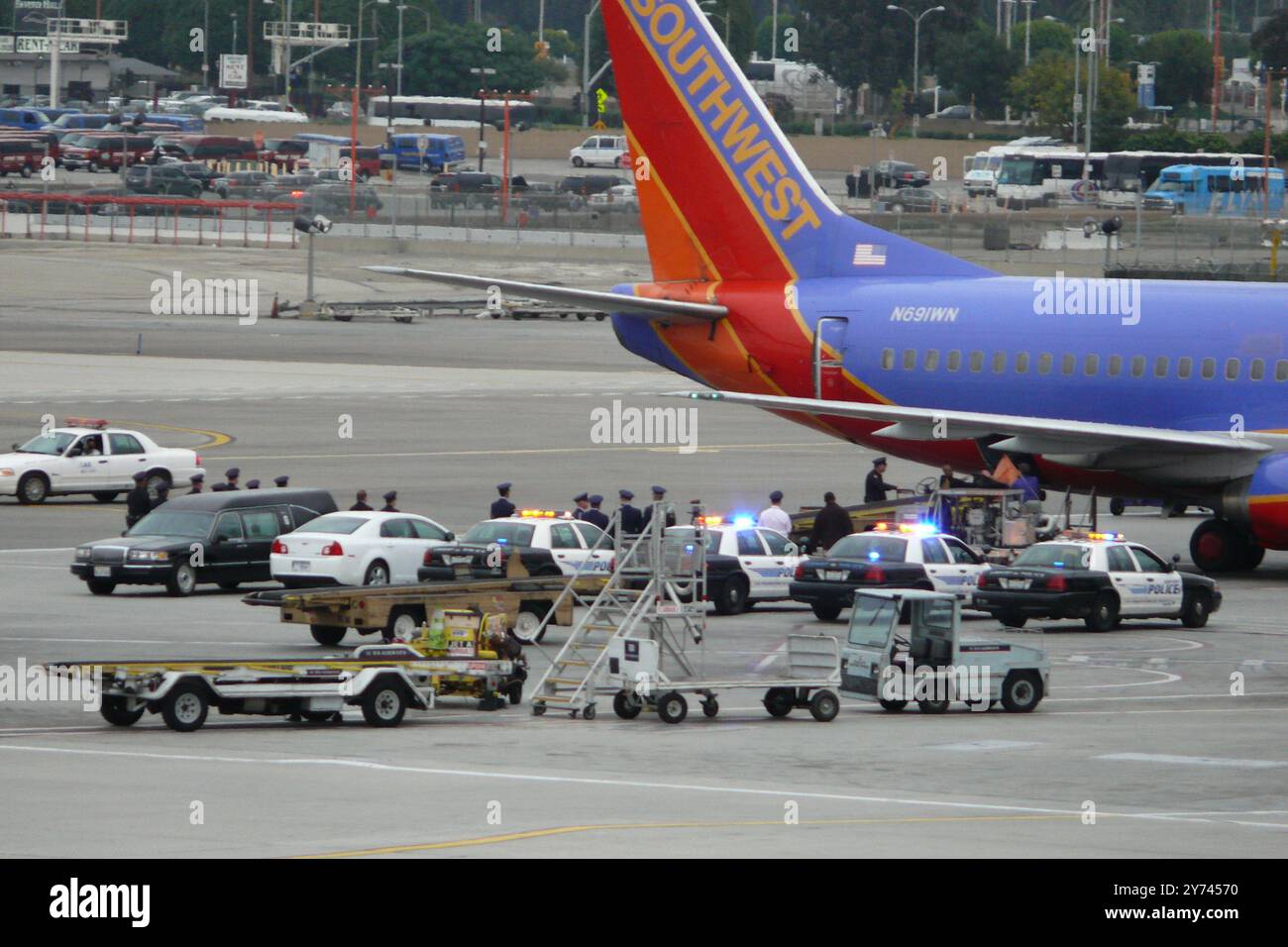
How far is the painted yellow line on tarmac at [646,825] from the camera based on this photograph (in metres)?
17.7

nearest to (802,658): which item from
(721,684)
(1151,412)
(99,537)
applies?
(721,684)

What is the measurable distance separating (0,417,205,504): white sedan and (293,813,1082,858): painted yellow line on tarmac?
33.0 metres

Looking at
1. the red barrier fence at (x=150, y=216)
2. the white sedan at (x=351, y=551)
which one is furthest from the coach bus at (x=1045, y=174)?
the white sedan at (x=351, y=551)

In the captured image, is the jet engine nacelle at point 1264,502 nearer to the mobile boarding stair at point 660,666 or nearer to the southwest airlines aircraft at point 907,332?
the southwest airlines aircraft at point 907,332

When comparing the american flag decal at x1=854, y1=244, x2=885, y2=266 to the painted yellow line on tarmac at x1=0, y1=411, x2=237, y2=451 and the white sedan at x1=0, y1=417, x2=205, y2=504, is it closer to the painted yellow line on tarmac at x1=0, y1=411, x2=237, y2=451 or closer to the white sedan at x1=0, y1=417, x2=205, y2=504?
the white sedan at x1=0, y1=417, x2=205, y2=504

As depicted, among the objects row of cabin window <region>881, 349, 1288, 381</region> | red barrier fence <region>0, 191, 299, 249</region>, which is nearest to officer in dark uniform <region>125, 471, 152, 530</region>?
row of cabin window <region>881, 349, 1288, 381</region>

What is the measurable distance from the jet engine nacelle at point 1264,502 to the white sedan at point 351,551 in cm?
1537

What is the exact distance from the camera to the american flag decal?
159 ft

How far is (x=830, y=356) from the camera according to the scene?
47.3 meters

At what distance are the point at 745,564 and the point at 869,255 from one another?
11.4 metres
